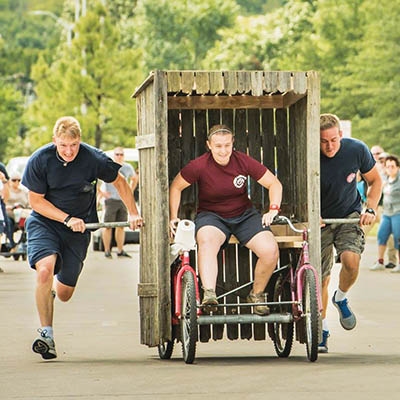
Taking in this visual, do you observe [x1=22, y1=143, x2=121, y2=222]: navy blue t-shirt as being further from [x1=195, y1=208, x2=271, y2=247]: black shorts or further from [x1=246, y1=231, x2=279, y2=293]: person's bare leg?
[x1=246, y1=231, x2=279, y2=293]: person's bare leg

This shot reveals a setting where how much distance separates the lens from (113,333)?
1359 cm

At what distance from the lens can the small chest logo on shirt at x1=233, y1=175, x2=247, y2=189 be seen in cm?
1130

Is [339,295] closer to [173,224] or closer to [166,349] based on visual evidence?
[166,349]

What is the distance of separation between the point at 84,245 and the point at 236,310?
1.44 meters

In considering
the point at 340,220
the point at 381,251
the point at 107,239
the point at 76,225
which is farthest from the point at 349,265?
the point at 107,239

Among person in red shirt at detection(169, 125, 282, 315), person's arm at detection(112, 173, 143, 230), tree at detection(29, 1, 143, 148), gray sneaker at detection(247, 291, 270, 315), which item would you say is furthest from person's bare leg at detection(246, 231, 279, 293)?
tree at detection(29, 1, 143, 148)

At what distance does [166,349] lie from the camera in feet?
37.6

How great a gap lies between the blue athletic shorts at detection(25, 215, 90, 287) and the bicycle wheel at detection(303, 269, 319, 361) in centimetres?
194

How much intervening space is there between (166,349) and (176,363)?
46 cm

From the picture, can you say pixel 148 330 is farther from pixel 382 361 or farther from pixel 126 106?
pixel 126 106

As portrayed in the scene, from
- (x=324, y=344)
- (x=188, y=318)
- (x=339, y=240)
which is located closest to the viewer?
(x=188, y=318)

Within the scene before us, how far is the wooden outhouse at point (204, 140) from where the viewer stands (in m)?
11.3

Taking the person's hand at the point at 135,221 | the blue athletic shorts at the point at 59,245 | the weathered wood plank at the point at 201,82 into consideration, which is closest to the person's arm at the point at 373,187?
the weathered wood plank at the point at 201,82

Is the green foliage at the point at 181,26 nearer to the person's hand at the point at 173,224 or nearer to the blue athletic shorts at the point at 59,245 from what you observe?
the blue athletic shorts at the point at 59,245
